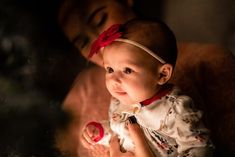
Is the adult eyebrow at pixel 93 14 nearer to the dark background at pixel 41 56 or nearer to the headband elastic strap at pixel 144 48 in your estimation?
the dark background at pixel 41 56

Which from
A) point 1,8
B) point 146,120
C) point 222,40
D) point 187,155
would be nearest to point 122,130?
point 146,120

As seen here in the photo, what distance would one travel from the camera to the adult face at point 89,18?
1.27m

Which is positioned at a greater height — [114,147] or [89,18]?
[89,18]

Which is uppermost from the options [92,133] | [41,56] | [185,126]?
[41,56]

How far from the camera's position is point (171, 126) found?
3.18 ft

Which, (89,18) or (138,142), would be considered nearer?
(138,142)

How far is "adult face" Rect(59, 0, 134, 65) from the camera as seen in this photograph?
1270 mm

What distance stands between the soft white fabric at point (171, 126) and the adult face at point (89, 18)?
294 mm

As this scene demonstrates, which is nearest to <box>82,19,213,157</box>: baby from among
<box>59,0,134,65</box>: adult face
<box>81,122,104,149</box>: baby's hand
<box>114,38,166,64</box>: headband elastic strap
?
<box>114,38,166,64</box>: headband elastic strap

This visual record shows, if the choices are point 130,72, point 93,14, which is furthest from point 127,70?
point 93,14

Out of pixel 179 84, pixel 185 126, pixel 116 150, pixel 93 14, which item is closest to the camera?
pixel 185 126

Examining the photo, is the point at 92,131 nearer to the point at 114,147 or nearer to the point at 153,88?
the point at 114,147

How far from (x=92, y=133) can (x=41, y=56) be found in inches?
11.8

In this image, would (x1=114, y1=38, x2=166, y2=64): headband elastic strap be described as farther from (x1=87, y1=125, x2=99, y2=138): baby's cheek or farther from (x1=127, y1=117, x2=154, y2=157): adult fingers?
(x1=87, y1=125, x2=99, y2=138): baby's cheek
